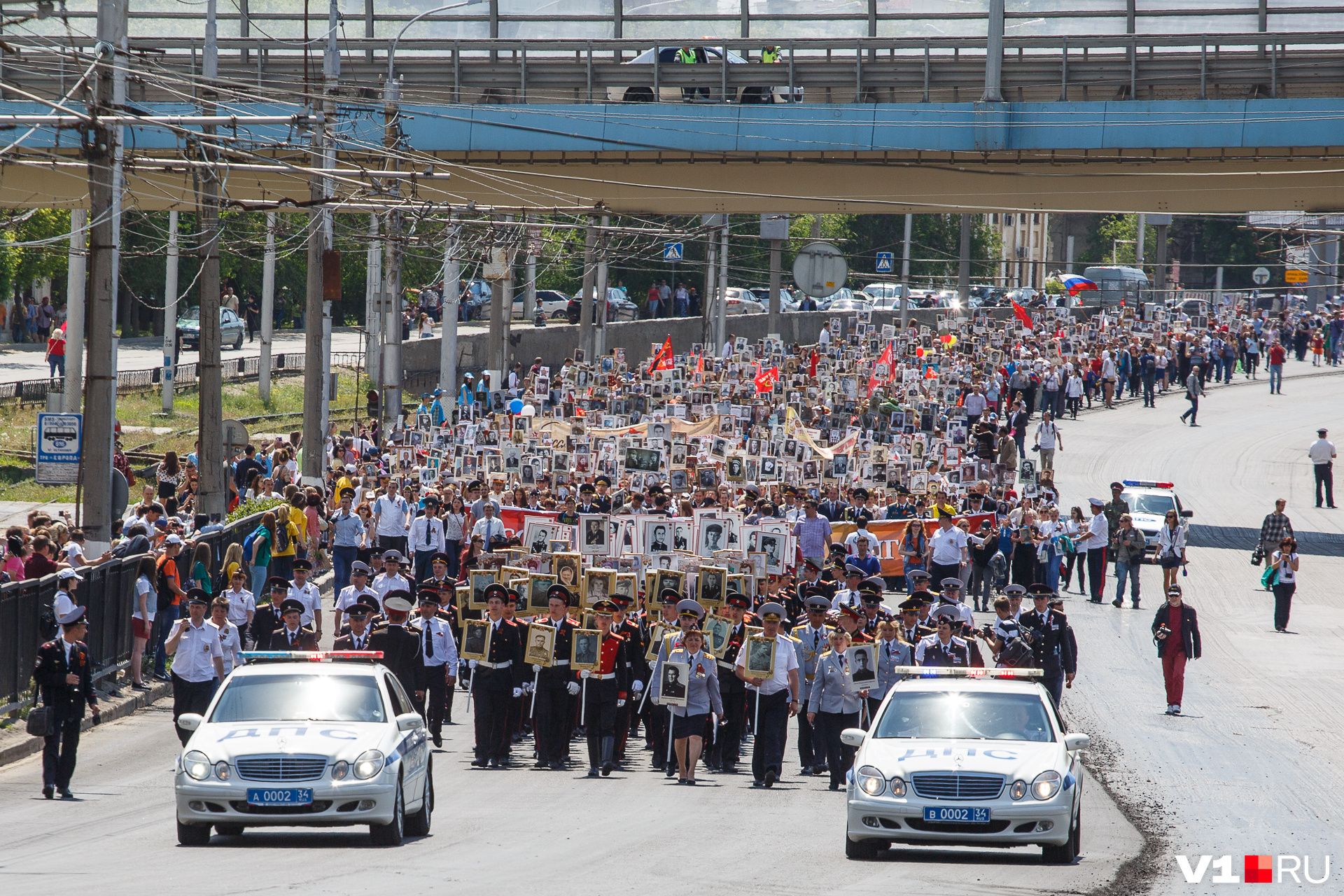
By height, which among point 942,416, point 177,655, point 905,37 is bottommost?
A: point 177,655

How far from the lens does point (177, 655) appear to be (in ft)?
52.3

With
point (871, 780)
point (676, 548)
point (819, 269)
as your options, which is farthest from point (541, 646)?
point (819, 269)

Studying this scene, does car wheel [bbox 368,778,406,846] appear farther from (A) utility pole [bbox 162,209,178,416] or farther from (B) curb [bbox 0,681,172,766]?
(A) utility pole [bbox 162,209,178,416]

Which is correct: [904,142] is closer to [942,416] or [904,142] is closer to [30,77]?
[942,416]

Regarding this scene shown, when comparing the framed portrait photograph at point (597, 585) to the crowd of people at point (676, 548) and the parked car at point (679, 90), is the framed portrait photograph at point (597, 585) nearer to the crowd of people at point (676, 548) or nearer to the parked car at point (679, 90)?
the crowd of people at point (676, 548)

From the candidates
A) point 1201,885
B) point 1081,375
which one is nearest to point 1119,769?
point 1201,885

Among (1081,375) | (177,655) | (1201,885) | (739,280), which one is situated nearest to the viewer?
(1201,885)

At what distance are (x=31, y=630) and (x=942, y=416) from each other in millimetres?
22567

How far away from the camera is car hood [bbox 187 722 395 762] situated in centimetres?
1153

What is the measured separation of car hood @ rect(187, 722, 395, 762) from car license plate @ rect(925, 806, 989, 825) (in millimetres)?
3854

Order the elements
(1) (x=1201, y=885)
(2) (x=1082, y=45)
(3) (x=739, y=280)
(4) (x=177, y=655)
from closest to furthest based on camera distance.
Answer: (1) (x=1201, y=885), (4) (x=177, y=655), (2) (x=1082, y=45), (3) (x=739, y=280)

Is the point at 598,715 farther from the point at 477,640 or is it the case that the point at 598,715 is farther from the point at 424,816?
the point at 424,816

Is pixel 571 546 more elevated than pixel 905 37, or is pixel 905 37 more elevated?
pixel 905 37

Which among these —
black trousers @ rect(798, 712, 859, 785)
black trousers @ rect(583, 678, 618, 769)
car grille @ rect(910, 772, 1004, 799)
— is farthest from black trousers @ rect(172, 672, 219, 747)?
car grille @ rect(910, 772, 1004, 799)
